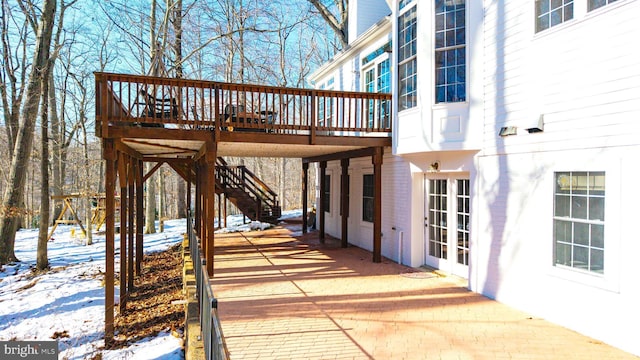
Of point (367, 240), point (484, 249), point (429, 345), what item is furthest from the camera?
point (367, 240)

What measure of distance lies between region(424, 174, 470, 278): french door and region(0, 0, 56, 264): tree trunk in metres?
11.5

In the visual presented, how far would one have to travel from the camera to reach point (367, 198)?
11.4 m

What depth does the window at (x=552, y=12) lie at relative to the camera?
5.22 metres

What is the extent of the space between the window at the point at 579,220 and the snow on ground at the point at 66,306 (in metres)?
5.57

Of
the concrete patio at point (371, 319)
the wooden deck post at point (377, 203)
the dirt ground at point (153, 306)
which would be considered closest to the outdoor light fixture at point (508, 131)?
the concrete patio at point (371, 319)

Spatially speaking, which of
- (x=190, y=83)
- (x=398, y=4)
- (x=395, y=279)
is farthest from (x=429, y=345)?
(x=398, y=4)

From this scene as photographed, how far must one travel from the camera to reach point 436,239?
838cm

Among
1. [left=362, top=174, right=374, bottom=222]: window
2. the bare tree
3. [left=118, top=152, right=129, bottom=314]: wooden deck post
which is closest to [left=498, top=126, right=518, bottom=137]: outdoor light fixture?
[left=362, top=174, right=374, bottom=222]: window

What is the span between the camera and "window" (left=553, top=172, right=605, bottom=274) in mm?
4852

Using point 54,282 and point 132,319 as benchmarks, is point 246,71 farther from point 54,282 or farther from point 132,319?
point 132,319

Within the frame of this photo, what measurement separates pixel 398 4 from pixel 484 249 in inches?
214

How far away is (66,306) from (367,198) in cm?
777

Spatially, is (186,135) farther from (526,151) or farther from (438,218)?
(526,151)

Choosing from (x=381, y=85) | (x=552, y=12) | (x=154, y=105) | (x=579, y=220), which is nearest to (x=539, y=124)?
(x=579, y=220)
